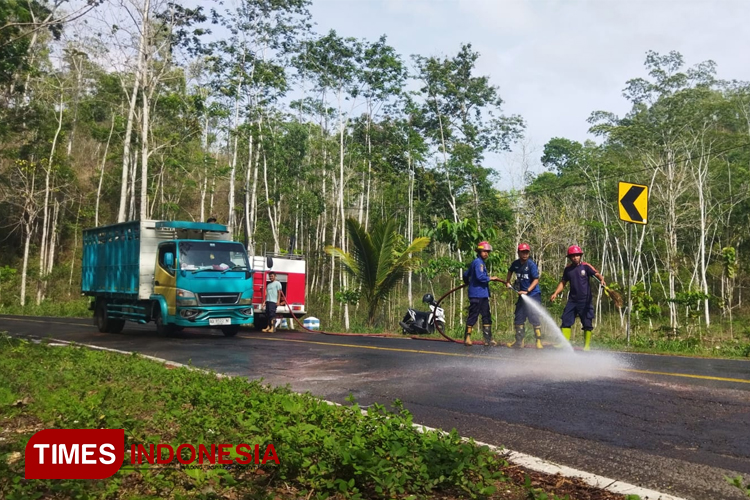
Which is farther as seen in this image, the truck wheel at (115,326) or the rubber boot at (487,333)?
the truck wheel at (115,326)

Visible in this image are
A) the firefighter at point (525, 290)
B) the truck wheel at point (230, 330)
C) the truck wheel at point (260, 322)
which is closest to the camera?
the firefighter at point (525, 290)

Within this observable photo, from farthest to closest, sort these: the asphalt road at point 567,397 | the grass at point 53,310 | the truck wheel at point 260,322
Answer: the grass at point 53,310 → the truck wheel at point 260,322 → the asphalt road at point 567,397

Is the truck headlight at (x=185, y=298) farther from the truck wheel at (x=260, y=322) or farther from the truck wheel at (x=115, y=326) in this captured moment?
the truck wheel at (x=260, y=322)

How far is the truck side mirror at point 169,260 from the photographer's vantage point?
16.3 meters

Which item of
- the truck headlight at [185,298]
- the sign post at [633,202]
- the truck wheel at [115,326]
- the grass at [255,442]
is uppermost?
the sign post at [633,202]

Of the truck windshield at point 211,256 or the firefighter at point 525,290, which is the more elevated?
the truck windshield at point 211,256

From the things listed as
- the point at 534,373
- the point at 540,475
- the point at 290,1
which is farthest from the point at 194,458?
the point at 290,1

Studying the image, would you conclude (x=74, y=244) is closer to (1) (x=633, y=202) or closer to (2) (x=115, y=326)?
(2) (x=115, y=326)

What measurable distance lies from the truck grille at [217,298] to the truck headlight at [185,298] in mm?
226

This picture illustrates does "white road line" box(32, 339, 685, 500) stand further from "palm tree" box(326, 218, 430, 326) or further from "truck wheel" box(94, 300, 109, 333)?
"palm tree" box(326, 218, 430, 326)

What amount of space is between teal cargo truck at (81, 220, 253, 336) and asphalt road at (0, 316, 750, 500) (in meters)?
3.15

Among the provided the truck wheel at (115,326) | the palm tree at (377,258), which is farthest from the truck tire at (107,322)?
the palm tree at (377,258)

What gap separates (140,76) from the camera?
32.7 m

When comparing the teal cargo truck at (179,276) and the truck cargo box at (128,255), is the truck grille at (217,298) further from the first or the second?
the truck cargo box at (128,255)
